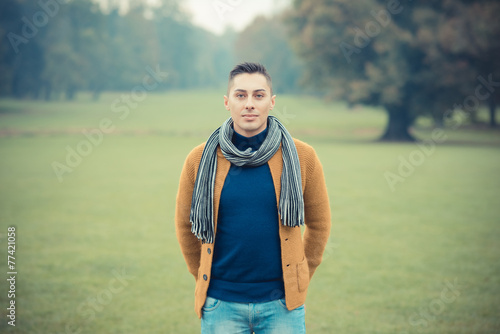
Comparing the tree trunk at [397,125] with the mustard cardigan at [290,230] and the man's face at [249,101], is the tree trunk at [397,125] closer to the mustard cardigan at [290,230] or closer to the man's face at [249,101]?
the mustard cardigan at [290,230]

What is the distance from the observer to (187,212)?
262cm

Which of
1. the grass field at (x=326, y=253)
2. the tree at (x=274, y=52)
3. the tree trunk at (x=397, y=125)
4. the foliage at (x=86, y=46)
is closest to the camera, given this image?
the grass field at (x=326, y=253)

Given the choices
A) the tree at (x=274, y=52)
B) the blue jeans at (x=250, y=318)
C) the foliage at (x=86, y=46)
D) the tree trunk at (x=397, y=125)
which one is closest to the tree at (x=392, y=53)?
the tree trunk at (x=397, y=125)

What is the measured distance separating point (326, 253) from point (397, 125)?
23.1 meters

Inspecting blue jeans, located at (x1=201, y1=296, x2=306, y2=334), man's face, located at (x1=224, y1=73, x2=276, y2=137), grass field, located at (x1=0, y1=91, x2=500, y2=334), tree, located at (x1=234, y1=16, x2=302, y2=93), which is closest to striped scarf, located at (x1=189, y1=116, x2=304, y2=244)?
man's face, located at (x1=224, y1=73, x2=276, y2=137)

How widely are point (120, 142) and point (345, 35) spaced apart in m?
14.7

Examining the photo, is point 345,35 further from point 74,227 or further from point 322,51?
point 74,227

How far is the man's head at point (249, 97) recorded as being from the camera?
2373mm

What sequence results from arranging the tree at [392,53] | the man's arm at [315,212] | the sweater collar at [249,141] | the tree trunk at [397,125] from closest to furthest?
the sweater collar at [249,141] < the man's arm at [315,212] < the tree at [392,53] < the tree trunk at [397,125]

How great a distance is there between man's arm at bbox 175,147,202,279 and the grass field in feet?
7.73

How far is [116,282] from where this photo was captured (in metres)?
6.11

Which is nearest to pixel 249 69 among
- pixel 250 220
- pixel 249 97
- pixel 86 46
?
pixel 249 97

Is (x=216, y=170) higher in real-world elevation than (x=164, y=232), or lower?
higher

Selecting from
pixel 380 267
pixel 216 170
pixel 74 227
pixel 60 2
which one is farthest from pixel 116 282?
pixel 60 2
